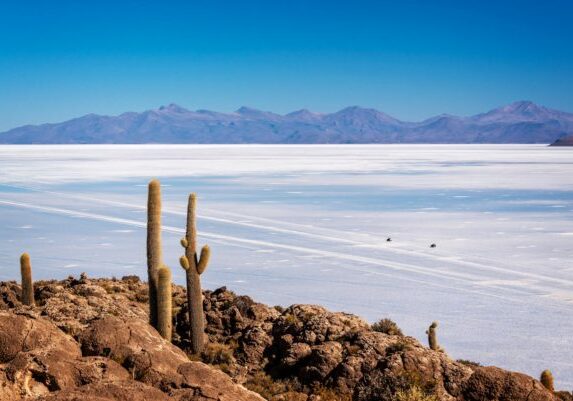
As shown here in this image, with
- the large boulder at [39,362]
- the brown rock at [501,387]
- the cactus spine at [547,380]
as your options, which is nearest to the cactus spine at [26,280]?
the large boulder at [39,362]

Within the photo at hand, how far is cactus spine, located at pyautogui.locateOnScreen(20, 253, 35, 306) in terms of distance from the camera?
13650 mm

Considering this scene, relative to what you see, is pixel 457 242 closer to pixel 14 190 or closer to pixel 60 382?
pixel 60 382

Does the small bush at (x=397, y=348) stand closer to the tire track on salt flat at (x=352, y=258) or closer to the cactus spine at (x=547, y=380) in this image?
the cactus spine at (x=547, y=380)

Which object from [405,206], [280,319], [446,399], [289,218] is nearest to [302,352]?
[280,319]

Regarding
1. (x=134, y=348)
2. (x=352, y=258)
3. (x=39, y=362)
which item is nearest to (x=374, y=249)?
(x=352, y=258)

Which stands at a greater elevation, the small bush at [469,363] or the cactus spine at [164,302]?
the cactus spine at [164,302]

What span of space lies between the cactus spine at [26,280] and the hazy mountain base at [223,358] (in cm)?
37

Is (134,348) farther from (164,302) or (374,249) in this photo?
(374,249)

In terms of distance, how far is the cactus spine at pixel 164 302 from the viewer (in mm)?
12047

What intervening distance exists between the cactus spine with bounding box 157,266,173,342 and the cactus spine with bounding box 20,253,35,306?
2770 millimetres

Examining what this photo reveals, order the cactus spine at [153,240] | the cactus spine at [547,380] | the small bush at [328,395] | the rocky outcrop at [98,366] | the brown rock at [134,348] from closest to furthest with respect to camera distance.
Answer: the rocky outcrop at [98,366] → the brown rock at [134,348] → the small bush at [328,395] → the cactus spine at [547,380] → the cactus spine at [153,240]

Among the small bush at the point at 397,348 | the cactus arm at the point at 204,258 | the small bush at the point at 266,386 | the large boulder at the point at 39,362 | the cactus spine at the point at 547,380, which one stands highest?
the cactus arm at the point at 204,258

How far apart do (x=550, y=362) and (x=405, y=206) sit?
23235mm

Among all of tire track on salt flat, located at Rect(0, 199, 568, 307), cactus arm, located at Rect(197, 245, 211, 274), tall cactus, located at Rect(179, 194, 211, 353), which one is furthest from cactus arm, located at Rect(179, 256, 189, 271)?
tire track on salt flat, located at Rect(0, 199, 568, 307)
